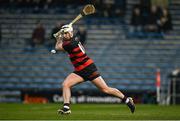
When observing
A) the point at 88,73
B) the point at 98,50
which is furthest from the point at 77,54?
the point at 98,50

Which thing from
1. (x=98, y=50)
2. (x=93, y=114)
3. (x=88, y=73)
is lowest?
(x=98, y=50)

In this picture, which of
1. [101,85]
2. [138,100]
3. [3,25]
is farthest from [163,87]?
[101,85]

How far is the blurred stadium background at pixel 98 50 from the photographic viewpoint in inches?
1076

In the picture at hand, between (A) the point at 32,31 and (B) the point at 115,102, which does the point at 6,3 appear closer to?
(A) the point at 32,31

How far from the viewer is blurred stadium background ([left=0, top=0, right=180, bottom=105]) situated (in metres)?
27.3

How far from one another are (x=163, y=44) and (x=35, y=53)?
19.3 feet

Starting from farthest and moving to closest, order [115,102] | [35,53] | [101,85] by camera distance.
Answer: [35,53] → [115,102] → [101,85]

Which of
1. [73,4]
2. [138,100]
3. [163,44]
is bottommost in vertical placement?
[138,100]

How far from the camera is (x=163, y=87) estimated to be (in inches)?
1088

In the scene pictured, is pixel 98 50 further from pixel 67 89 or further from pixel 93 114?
pixel 67 89

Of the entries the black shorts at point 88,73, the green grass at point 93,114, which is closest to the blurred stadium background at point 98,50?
the green grass at point 93,114

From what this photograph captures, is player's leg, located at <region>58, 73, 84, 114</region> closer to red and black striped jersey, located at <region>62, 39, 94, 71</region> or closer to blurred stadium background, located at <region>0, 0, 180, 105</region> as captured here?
red and black striped jersey, located at <region>62, 39, 94, 71</region>

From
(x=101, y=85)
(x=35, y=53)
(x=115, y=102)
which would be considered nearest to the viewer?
(x=101, y=85)

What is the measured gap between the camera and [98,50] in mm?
29531
